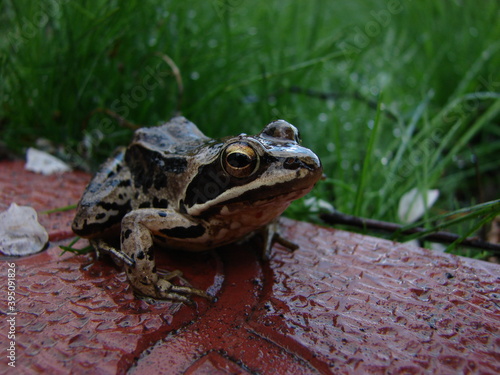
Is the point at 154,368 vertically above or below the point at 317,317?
below

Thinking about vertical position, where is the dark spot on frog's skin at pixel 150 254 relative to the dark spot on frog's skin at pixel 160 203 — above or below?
below

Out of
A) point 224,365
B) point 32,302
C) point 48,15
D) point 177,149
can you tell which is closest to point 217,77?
point 48,15

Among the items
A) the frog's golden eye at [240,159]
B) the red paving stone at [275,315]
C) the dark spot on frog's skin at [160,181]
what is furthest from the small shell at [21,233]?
the frog's golden eye at [240,159]

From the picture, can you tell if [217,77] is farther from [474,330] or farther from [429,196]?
[474,330]

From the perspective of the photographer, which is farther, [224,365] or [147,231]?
[147,231]

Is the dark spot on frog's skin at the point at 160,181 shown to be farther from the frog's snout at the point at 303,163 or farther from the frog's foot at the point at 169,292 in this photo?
the frog's snout at the point at 303,163

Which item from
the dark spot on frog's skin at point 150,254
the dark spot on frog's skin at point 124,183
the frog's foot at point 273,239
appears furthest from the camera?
the dark spot on frog's skin at point 124,183

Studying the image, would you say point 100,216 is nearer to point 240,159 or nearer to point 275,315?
point 240,159
